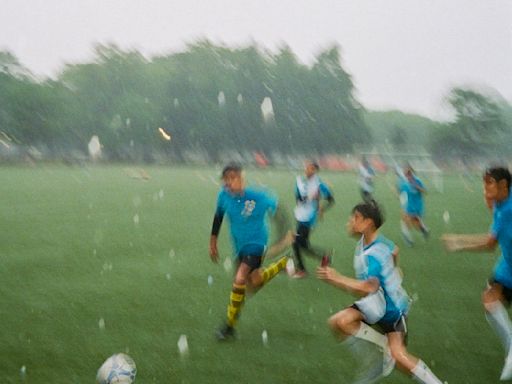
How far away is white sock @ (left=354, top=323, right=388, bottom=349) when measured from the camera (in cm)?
426

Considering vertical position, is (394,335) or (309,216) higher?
(394,335)

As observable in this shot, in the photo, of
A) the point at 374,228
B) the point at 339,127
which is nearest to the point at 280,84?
the point at 339,127

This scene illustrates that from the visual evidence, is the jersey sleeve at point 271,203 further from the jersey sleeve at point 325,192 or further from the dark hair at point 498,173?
the jersey sleeve at point 325,192

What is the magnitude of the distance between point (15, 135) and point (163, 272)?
176 feet

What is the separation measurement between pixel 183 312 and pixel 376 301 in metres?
3.27

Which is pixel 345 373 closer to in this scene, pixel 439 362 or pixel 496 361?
pixel 439 362

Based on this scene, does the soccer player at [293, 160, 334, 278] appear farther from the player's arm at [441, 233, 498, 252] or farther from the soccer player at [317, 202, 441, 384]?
the soccer player at [317, 202, 441, 384]

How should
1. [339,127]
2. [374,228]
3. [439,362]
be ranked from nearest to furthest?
[374,228], [439,362], [339,127]

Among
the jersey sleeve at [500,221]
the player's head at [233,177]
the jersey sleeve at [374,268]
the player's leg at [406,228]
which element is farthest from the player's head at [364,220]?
the player's leg at [406,228]

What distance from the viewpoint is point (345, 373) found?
5164 mm

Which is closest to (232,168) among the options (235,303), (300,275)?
(235,303)

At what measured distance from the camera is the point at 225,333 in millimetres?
6012

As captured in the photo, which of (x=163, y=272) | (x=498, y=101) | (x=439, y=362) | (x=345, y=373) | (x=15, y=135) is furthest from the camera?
(x=498, y=101)

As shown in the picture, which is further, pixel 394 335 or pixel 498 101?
pixel 498 101
